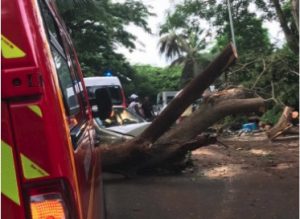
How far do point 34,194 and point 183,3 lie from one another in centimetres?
2421

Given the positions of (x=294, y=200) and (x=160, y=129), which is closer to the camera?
(x=294, y=200)

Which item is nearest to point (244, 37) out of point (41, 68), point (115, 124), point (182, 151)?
point (115, 124)

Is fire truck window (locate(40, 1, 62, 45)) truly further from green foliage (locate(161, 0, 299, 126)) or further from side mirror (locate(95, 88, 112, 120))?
green foliage (locate(161, 0, 299, 126))

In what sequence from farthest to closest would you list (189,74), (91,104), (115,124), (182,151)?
(189,74) < (115,124) < (182,151) < (91,104)

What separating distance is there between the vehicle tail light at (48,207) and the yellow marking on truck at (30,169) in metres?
0.08

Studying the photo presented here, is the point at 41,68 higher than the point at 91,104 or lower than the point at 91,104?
higher

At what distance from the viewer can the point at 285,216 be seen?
6.73 meters

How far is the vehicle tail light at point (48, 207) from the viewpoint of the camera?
1.85 m

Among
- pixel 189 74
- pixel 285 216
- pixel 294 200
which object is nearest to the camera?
pixel 285 216

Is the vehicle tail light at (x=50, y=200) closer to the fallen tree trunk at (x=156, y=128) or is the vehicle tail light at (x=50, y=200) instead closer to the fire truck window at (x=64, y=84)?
the fire truck window at (x=64, y=84)

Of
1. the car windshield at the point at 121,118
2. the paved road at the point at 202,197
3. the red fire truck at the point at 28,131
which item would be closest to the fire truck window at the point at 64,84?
the red fire truck at the point at 28,131

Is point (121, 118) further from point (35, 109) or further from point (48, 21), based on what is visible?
point (35, 109)

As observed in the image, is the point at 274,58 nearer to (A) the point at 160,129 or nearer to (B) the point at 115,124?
(B) the point at 115,124

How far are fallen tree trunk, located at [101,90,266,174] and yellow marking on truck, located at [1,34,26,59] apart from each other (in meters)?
7.23
